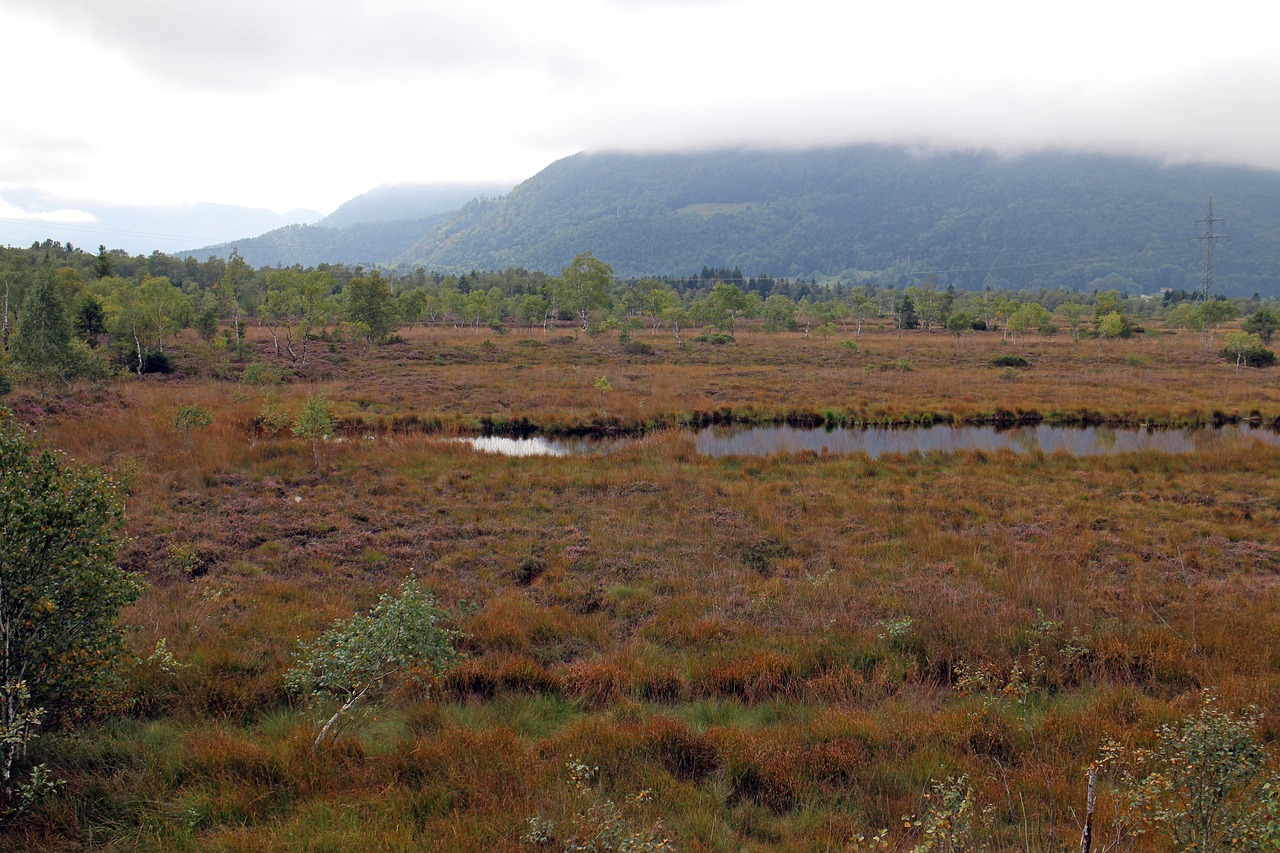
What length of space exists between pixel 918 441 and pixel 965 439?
2.36m

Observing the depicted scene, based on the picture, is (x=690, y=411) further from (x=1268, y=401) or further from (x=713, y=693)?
(x=1268, y=401)

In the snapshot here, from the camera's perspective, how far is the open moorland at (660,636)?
17.6ft

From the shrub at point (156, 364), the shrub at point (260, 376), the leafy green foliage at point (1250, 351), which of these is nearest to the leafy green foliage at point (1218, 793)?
the shrub at point (260, 376)

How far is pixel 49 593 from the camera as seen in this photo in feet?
17.2

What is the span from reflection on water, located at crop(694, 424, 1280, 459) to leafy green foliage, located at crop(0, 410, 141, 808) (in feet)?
64.8

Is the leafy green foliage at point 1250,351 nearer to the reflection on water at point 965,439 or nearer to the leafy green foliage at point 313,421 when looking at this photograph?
the reflection on water at point 965,439

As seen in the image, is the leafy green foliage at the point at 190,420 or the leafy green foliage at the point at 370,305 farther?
the leafy green foliage at the point at 370,305

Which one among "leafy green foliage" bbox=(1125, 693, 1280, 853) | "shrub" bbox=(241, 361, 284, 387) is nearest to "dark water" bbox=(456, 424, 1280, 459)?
"shrub" bbox=(241, 361, 284, 387)

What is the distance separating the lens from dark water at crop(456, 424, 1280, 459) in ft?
83.0

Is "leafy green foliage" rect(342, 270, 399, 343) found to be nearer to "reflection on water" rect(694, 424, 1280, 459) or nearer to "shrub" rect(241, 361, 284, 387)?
"shrub" rect(241, 361, 284, 387)

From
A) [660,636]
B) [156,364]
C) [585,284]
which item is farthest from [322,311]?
[660,636]

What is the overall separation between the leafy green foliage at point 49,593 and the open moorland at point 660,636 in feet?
1.88

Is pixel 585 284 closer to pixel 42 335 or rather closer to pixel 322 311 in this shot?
pixel 322 311

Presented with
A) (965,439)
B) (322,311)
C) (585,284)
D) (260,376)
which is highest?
(585,284)
